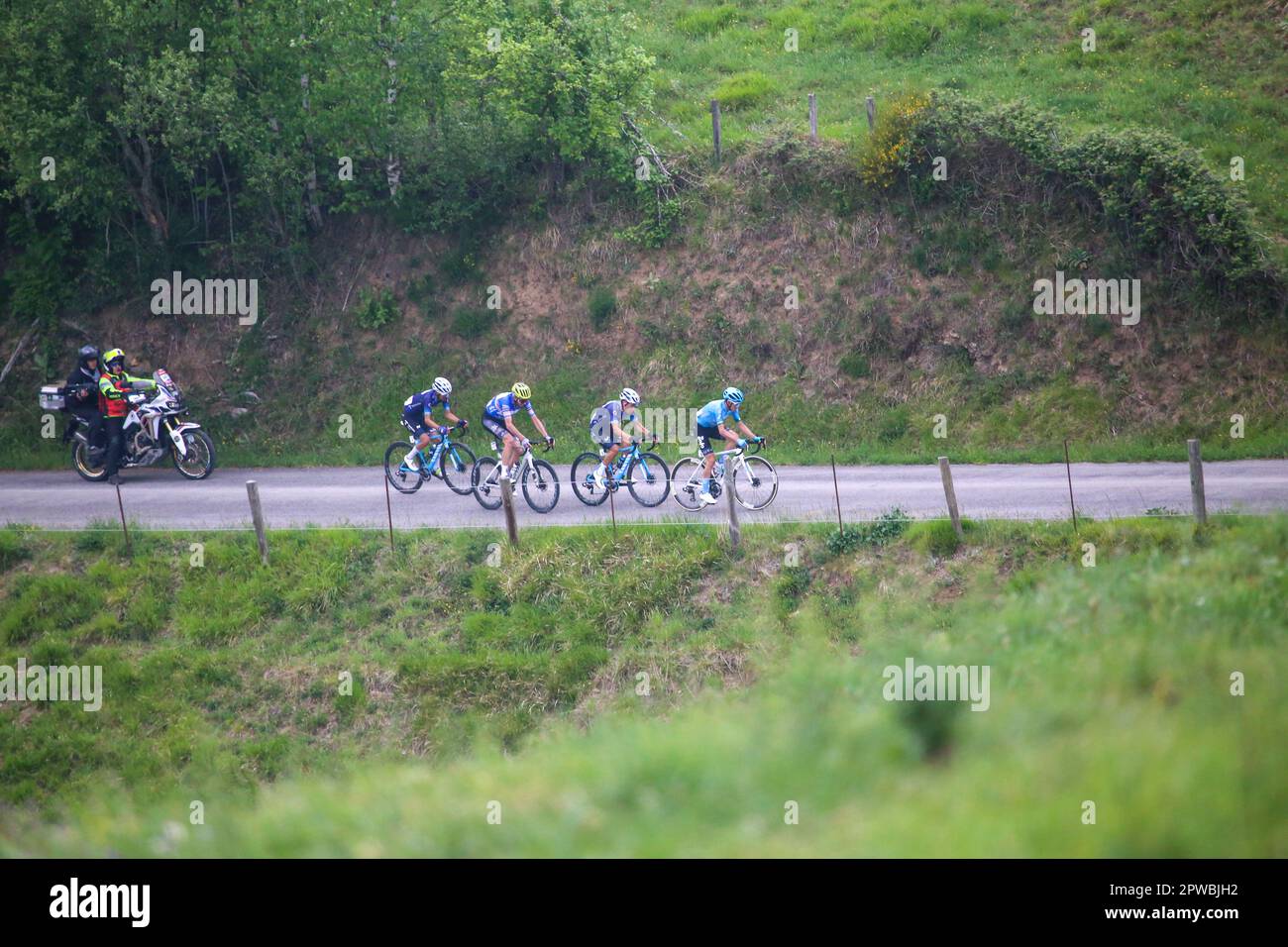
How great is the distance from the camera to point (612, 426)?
15992 millimetres

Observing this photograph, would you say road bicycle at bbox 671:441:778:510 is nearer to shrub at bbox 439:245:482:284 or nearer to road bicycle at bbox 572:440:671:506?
road bicycle at bbox 572:440:671:506

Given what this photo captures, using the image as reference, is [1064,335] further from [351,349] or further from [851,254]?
[351,349]

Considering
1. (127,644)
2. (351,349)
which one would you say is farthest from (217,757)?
(351,349)

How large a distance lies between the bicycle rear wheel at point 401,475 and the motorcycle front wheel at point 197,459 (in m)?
4.11

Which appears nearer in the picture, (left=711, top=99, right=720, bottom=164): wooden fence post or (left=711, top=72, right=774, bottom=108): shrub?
(left=711, top=99, right=720, bottom=164): wooden fence post

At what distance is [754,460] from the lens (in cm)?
1625

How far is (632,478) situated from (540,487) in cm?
140

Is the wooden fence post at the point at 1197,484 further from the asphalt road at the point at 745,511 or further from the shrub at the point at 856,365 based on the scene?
the shrub at the point at 856,365

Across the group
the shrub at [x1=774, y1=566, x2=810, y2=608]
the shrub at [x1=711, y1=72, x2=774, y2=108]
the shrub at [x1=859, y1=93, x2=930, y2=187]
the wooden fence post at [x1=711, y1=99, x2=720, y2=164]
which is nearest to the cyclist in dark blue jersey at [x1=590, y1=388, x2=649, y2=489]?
the shrub at [x1=774, y1=566, x2=810, y2=608]

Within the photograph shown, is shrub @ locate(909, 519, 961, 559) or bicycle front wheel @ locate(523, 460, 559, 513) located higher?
bicycle front wheel @ locate(523, 460, 559, 513)

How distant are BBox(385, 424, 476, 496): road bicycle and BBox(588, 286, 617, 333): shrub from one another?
625 cm

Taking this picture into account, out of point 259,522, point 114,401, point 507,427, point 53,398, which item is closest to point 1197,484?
point 507,427

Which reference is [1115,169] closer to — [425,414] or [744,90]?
[744,90]

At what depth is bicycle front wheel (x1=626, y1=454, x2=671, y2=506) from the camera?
16.4m
